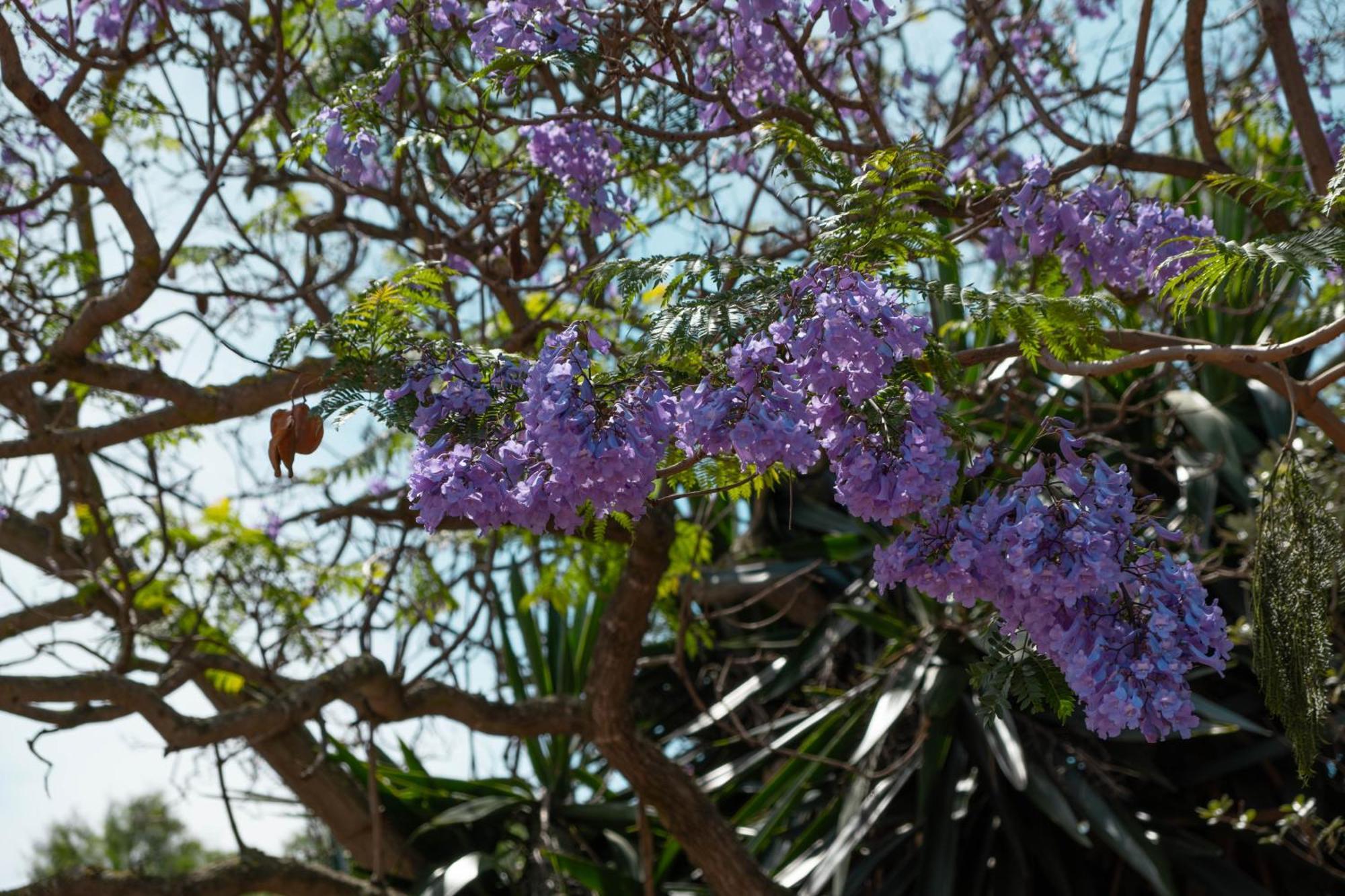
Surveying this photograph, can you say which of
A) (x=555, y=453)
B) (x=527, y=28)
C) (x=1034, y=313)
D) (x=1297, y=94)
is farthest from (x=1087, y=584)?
(x=1297, y=94)

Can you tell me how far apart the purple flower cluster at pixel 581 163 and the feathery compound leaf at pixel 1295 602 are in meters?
2.00

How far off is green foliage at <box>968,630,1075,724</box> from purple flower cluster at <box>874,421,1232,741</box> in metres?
0.11

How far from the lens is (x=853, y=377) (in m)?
2.21

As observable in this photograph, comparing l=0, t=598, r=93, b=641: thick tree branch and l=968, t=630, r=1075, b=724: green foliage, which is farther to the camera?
l=0, t=598, r=93, b=641: thick tree branch

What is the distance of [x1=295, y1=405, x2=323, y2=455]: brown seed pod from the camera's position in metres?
2.69

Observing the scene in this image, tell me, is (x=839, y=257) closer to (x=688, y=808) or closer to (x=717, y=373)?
(x=717, y=373)

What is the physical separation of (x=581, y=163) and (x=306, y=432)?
1500 mm

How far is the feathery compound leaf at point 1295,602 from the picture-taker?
2.57m

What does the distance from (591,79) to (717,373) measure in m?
1.63

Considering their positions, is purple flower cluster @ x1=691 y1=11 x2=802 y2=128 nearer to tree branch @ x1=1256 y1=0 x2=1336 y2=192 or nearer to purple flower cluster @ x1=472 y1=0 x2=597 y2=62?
purple flower cluster @ x1=472 y1=0 x2=597 y2=62

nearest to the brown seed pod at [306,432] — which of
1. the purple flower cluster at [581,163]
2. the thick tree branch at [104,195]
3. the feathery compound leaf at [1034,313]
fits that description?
the feathery compound leaf at [1034,313]

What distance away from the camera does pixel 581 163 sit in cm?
390

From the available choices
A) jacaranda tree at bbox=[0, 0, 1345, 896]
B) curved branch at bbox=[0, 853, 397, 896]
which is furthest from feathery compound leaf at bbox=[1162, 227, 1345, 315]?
curved branch at bbox=[0, 853, 397, 896]

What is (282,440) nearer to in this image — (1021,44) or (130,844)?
Answer: (1021,44)
